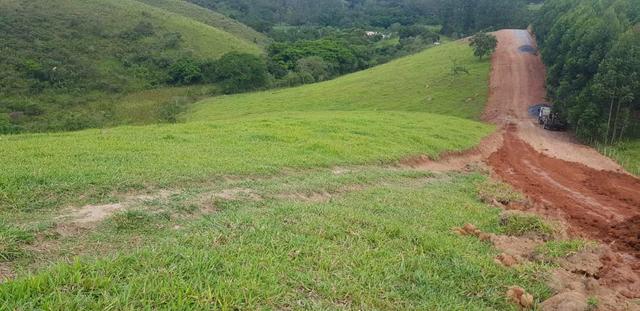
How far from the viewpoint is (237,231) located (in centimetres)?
784

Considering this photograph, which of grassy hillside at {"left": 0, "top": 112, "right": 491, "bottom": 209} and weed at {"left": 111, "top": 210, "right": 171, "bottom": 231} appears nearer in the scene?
weed at {"left": 111, "top": 210, "right": 171, "bottom": 231}

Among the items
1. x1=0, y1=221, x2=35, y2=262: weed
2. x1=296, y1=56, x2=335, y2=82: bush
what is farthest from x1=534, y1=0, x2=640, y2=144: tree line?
x1=296, y1=56, x2=335, y2=82: bush

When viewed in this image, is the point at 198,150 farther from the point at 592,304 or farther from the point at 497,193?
the point at 592,304

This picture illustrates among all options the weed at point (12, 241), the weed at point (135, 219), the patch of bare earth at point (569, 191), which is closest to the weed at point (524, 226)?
the patch of bare earth at point (569, 191)

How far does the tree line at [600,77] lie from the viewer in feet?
109

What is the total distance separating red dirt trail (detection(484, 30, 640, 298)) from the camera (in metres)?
13.0

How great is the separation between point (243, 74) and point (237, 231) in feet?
208

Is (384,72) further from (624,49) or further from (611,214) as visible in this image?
(611,214)

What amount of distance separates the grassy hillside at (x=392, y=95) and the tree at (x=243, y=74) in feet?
21.0

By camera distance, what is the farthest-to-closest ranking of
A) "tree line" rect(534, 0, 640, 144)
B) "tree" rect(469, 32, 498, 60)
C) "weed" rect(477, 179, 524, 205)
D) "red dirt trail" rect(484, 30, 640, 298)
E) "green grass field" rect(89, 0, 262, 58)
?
"green grass field" rect(89, 0, 262, 58) → "tree" rect(469, 32, 498, 60) → "tree line" rect(534, 0, 640, 144) → "weed" rect(477, 179, 524, 205) → "red dirt trail" rect(484, 30, 640, 298)

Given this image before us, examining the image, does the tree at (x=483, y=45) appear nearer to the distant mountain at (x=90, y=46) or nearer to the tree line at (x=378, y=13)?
the tree line at (x=378, y=13)

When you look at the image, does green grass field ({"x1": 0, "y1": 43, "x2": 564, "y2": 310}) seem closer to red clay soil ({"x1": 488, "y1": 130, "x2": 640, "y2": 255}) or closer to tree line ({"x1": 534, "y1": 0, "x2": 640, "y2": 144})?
red clay soil ({"x1": 488, "y1": 130, "x2": 640, "y2": 255})

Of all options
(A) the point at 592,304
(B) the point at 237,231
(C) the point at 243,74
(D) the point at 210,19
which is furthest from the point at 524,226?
(D) the point at 210,19

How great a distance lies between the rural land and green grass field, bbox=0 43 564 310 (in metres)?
0.04
